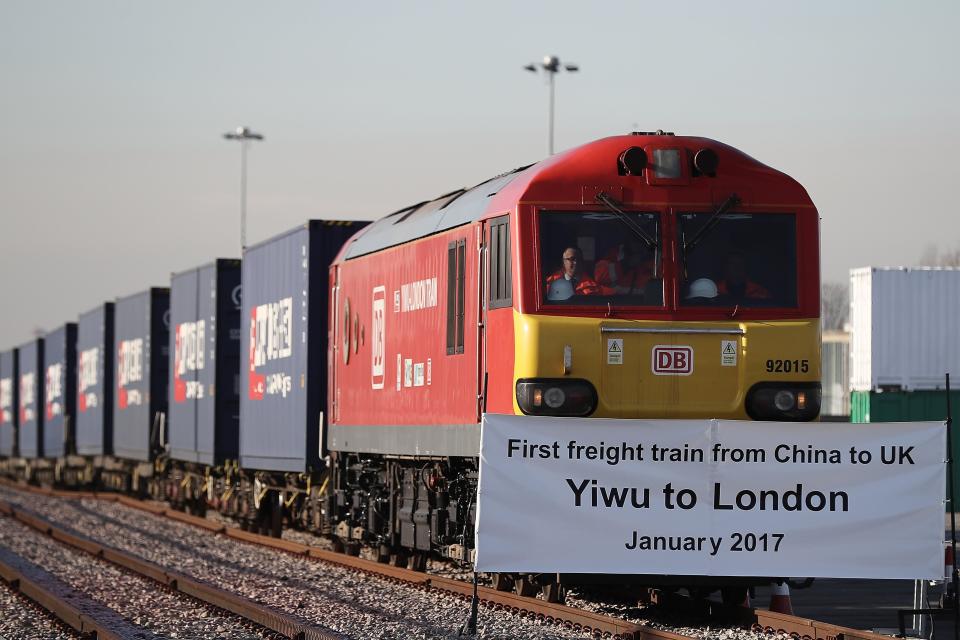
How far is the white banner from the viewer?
35.7 ft

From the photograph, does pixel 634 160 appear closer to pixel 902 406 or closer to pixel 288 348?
pixel 288 348

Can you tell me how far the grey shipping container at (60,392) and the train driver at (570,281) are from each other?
3666 centimetres

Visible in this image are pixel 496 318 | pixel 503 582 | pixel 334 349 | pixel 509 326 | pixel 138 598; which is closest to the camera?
pixel 509 326

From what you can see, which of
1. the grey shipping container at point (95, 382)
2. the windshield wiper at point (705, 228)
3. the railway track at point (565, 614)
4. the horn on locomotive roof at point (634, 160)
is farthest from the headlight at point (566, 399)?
the grey shipping container at point (95, 382)

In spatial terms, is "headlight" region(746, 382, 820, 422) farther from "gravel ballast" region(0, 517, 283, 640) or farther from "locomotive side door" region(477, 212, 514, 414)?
"gravel ballast" region(0, 517, 283, 640)

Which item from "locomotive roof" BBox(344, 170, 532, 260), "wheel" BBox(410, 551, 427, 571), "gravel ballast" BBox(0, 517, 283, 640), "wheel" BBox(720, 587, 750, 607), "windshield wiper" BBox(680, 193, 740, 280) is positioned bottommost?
"gravel ballast" BBox(0, 517, 283, 640)

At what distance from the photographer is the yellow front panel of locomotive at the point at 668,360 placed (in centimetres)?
1187

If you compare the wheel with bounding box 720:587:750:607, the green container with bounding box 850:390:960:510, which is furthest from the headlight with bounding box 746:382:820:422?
the green container with bounding box 850:390:960:510

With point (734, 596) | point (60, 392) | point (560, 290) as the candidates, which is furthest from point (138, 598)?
point (60, 392)

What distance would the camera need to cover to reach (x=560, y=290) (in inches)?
476

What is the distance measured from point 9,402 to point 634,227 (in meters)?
53.5

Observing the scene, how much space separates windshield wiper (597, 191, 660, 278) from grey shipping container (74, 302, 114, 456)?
29.9m

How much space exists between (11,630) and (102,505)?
2435cm

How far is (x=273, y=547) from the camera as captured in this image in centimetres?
2280
